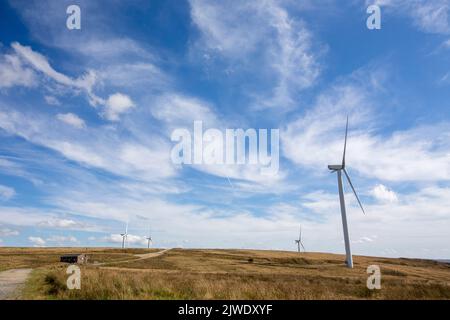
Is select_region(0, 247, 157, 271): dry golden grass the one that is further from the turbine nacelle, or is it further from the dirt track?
the turbine nacelle

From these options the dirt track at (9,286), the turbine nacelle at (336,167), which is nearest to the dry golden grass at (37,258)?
the dirt track at (9,286)

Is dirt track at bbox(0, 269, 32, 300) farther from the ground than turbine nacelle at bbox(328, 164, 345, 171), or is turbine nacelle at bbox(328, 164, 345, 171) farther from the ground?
turbine nacelle at bbox(328, 164, 345, 171)

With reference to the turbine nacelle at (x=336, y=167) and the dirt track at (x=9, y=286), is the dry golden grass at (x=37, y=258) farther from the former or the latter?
the turbine nacelle at (x=336, y=167)

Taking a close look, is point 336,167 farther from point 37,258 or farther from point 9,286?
point 37,258

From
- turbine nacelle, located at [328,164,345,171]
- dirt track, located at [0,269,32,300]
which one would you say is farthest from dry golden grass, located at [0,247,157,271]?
turbine nacelle, located at [328,164,345,171]

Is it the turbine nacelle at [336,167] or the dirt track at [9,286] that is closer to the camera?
the dirt track at [9,286]

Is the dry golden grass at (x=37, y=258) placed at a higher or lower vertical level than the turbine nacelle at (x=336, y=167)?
lower

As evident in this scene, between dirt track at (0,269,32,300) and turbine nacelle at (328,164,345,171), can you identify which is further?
turbine nacelle at (328,164,345,171)

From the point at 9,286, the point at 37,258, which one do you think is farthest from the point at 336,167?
the point at 37,258

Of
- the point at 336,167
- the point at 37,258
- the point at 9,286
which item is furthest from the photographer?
the point at 37,258
